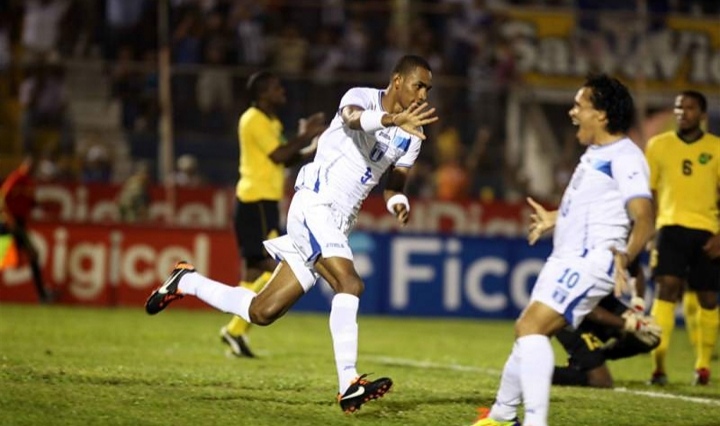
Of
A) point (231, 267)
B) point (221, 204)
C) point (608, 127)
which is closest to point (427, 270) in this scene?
point (231, 267)

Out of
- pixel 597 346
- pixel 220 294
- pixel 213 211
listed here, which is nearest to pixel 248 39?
pixel 213 211

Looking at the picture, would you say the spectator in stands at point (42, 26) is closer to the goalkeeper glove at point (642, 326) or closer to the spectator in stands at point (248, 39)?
the spectator in stands at point (248, 39)

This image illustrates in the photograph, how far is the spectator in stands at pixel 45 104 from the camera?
23.1 metres

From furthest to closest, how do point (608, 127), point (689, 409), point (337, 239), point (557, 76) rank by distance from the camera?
1. point (557, 76)
2. point (689, 409)
3. point (337, 239)
4. point (608, 127)

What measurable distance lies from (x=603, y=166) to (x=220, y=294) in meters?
3.38

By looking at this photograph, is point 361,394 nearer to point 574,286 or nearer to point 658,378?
point 574,286

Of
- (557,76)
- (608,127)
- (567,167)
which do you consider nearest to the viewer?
(608,127)

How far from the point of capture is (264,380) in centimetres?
1097

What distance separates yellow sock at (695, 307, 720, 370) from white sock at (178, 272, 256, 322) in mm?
4823

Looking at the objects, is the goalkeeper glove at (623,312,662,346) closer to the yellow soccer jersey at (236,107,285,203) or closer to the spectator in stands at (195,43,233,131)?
the yellow soccer jersey at (236,107,285,203)

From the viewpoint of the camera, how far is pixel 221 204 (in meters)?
24.3

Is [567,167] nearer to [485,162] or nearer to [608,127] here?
[485,162]

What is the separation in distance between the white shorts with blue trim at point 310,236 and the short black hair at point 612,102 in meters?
2.19

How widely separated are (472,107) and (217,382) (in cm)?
1441
